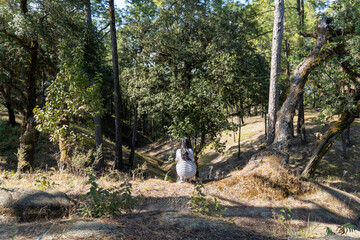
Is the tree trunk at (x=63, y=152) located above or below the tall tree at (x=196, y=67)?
below

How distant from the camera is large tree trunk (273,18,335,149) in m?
7.74

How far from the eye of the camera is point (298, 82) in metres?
8.31

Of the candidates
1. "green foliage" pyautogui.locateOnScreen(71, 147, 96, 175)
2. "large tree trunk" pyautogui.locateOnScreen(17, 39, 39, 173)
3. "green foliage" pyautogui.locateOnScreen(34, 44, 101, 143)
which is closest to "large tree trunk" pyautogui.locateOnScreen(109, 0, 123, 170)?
"large tree trunk" pyautogui.locateOnScreen(17, 39, 39, 173)

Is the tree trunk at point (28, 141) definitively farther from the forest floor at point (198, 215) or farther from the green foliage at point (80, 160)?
the green foliage at point (80, 160)

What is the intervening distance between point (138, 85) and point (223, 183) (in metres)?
8.72

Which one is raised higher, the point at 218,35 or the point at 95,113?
the point at 218,35

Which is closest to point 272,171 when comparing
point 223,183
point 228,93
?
point 223,183

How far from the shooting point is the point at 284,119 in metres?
7.93

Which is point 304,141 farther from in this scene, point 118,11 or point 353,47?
point 118,11

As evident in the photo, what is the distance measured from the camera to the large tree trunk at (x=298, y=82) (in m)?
7.74

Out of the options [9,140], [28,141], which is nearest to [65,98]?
[28,141]

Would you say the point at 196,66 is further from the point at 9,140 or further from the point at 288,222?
the point at 9,140

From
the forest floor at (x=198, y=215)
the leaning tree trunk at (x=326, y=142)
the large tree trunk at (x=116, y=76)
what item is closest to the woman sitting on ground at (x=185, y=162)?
the forest floor at (x=198, y=215)

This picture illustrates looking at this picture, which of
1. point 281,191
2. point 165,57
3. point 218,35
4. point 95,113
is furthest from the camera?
point 165,57
